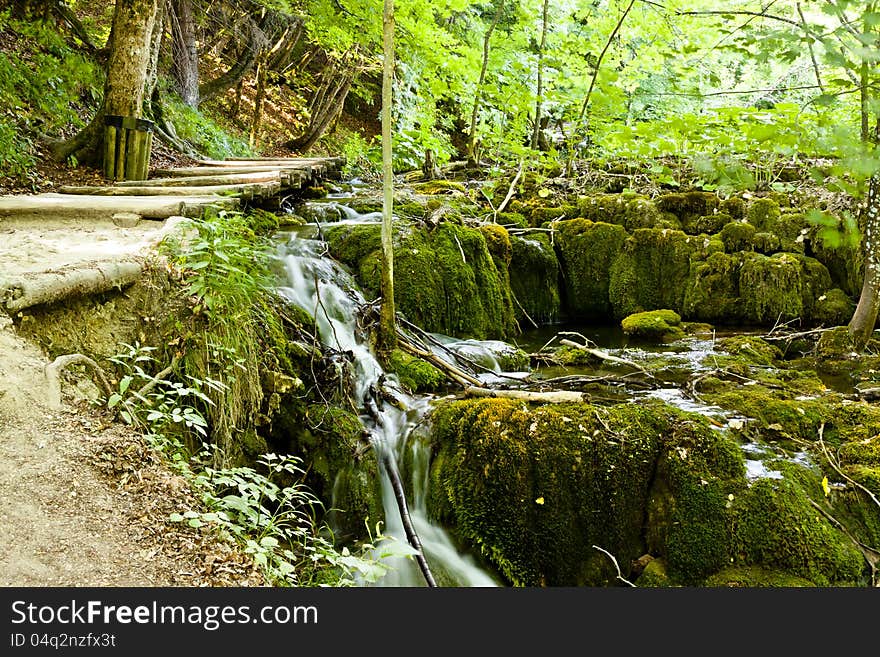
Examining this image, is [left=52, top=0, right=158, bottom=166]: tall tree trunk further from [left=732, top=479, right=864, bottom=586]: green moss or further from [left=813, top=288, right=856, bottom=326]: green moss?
[left=813, top=288, right=856, bottom=326]: green moss

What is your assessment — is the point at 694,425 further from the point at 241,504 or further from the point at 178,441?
the point at 178,441

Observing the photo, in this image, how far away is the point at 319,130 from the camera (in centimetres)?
1591

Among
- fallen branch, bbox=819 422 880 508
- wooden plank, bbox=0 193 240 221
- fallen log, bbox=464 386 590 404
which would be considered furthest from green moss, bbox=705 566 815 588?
wooden plank, bbox=0 193 240 221

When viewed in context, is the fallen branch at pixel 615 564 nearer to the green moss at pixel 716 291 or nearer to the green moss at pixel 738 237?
the green moss at pixel 716 291

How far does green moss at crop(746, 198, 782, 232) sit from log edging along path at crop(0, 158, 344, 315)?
21.8ft

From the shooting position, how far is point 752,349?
626 centimetres

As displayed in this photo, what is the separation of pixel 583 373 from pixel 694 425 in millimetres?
1859

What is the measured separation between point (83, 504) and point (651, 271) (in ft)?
25.9

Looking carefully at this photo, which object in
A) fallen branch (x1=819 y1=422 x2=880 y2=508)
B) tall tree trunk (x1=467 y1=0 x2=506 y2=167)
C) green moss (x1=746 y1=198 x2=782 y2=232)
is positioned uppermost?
tall tree trunk (x1=467 y1=0 x2=506 y2=167)

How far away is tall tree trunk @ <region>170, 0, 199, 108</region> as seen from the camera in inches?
494

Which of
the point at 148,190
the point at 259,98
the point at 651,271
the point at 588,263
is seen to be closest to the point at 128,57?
the point at 148,190

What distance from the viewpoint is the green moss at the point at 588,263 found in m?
8.66

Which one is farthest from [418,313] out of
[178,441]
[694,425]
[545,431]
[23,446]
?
[23,446]

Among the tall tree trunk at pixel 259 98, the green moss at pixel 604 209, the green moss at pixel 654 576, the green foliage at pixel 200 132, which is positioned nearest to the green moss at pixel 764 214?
the green moss at pixel 604 209
